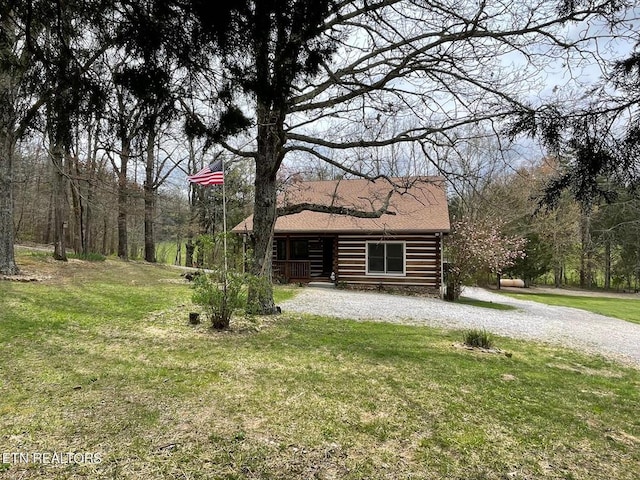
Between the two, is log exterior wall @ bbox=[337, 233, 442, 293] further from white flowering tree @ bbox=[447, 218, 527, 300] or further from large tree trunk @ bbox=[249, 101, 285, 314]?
large tree trunk @ bbox=[249, 101, 285, 314]

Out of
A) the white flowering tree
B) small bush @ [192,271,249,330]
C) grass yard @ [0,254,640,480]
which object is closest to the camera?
grass yard @ [0,254,640,480]

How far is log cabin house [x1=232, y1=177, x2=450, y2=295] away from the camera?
49.8 feet

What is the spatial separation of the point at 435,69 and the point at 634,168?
16.6 feet

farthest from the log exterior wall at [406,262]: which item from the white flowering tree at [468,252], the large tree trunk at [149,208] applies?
the large tree trunk at [149,208]

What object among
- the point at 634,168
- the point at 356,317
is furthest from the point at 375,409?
the point at 356,317

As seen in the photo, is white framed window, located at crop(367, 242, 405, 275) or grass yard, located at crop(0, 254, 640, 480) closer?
grass yard, located at crop(0, 254, 640, 480)

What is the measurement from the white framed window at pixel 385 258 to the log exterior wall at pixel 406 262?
0.50 feet

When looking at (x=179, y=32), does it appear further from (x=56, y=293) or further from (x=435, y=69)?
(x=56, y=293)

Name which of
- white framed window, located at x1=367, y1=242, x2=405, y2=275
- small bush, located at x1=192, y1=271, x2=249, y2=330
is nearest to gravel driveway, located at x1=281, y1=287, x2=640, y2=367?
white framed window, located at x1=367, y1=242, x2=405, y2=275

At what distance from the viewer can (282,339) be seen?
6.47 m

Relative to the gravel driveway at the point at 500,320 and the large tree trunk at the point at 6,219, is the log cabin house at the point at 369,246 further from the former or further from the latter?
the large tree trunk at the point at 6,219

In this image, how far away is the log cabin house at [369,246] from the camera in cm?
1516

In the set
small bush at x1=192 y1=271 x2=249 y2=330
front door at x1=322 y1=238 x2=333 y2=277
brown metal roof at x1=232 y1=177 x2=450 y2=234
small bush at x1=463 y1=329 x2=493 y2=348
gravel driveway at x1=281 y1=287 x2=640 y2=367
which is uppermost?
brown metal roof at x1=232 y1=177 x2=450 y2=234

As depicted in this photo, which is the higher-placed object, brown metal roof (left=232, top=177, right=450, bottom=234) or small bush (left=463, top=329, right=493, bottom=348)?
brown metal roof (left=232, top=177, right=450, bottom=234)
